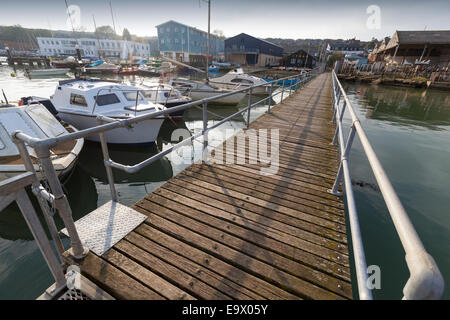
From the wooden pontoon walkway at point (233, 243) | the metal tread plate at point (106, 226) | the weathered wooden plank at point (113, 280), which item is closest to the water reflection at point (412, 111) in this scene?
the wooden pontoon walkway at point (233, 243)

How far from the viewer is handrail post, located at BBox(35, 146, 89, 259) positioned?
5.24 feet

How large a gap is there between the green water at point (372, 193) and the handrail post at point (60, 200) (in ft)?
9.04

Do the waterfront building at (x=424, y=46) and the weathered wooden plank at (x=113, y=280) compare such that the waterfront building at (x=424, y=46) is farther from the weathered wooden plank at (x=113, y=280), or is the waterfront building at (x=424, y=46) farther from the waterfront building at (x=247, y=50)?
the weathered wooden plank at (x=113, y=280)

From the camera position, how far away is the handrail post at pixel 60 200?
160 cm

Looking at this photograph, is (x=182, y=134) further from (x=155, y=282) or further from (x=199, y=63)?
(x=199, y=63)

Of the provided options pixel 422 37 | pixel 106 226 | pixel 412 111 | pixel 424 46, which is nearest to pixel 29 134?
pixel 106 226

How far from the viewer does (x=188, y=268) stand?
210 centimetres

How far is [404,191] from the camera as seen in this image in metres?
6.41

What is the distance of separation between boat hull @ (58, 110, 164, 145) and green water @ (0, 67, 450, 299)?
20.5 inches

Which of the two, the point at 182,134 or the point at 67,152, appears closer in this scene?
the point at 67,152

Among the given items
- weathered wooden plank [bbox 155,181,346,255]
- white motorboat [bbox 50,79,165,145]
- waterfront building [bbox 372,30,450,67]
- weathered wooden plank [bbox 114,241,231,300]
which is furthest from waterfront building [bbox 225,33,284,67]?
weathered wooden plank [bbox 114,241,231,300]

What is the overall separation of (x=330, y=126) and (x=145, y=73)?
41.3 metres

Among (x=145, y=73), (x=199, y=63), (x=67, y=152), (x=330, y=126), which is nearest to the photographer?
(x=67, y=152)

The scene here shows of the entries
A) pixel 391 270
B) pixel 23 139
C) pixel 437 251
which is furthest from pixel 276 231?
pixel 437 251
